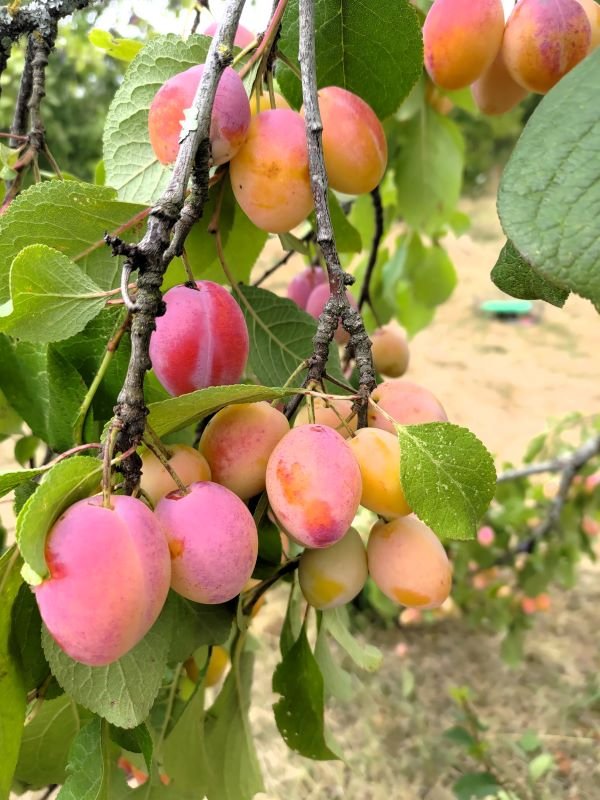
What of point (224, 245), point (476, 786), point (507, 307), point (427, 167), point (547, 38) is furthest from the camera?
point (507, 307)

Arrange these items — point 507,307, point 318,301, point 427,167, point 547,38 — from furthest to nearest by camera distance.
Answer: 1. point 507,307
2. point 427,167
3. point 318,301
4. point 547,38

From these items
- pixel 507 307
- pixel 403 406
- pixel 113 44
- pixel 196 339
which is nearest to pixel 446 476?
pixel 403 406

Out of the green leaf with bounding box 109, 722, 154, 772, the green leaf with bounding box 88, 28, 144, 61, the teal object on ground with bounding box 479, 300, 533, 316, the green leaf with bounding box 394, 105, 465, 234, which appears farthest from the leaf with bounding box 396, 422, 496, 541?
the teal object on ground with bounding box 479, 300, 533, 316

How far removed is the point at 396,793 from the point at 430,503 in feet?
4.78

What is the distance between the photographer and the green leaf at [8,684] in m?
0.38

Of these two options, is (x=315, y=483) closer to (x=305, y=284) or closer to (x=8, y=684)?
(x=8, y=684)

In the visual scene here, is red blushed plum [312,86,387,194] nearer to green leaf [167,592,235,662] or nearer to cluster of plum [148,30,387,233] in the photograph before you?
cluster of plum [148,30,387,233]

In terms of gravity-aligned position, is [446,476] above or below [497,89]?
below

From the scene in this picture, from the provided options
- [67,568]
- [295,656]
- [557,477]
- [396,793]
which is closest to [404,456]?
[67,568]

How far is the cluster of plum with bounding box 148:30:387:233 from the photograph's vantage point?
1.36ft

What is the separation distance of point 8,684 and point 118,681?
2.4 inches

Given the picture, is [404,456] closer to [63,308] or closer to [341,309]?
[341,309]

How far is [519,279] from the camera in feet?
1.40

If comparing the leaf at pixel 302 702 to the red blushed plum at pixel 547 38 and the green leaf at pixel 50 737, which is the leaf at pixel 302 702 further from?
the red blushed plum at pixel 547 38
